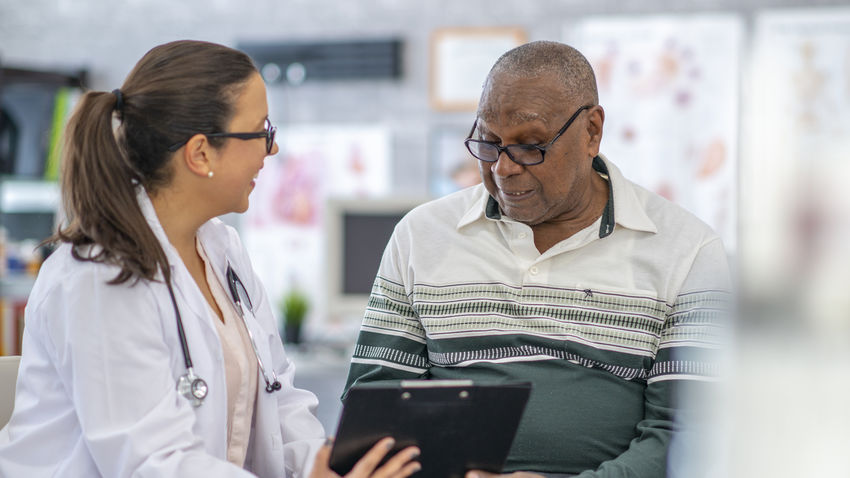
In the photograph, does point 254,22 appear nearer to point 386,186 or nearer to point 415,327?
point 386,186

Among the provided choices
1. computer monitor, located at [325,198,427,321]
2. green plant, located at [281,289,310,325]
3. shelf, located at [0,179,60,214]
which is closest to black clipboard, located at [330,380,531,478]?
computer monitor, located at [325,198,427,321]

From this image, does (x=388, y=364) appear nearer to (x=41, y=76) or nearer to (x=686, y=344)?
(x=686, y=344)

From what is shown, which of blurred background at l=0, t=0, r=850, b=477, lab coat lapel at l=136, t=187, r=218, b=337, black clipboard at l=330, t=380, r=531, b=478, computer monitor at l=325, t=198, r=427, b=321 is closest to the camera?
black clipboard at l=330, t=380, r=531, b=478

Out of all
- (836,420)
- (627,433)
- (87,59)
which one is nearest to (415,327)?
(627,433)

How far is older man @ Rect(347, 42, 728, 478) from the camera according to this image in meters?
1.45

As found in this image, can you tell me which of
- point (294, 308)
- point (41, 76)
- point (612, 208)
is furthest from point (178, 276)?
point (41, 76)

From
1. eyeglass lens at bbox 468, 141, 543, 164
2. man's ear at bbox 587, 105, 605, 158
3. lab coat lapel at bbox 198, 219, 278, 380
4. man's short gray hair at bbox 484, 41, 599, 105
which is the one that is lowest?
lab coat lapel at bbox 198, 219, 278, 380

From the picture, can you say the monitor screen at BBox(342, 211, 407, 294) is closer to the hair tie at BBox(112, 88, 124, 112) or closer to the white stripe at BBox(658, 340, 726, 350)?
the white stripe at BBox(658, 340, 726, 350)

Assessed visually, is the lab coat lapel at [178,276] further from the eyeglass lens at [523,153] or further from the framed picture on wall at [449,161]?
the framed picture on wall at [449,161]

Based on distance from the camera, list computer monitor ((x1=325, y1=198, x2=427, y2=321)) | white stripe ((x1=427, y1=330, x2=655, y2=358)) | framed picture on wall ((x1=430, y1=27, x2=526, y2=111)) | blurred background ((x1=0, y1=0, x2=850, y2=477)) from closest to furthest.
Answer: white stripe ((x1=427, y1=330, x2=655, y2=358)) → computer monitor ((x1=325, y1=198, x2=427, y2=321)) → blurred background ((x1=0, y1=0, x2=850, y2=477)) → framed picture on wall ((x1=430, y1=27, x2=526, y2=111))

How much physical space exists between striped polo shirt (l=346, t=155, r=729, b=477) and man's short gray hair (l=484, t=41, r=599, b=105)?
0.22 m

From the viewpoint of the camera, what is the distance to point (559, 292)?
4.98 ft

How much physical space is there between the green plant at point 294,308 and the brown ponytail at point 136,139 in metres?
2.03

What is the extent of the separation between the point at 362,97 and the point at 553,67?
8.34ft
